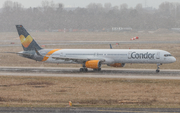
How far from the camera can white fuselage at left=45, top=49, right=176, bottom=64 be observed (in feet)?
155

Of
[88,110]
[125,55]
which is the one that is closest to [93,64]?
[125,55]

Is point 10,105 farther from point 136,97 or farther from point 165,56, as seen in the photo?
point 165,56

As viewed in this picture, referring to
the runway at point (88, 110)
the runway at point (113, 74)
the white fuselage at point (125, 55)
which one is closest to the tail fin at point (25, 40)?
the white fuselage at point (125, 55)

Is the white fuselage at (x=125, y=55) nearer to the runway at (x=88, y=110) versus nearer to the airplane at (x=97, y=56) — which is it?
the airplane at (x=97, y=56)

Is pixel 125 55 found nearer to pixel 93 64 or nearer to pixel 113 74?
pixel 113 74

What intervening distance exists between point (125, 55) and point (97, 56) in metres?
4.68

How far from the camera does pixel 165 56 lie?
154 ft

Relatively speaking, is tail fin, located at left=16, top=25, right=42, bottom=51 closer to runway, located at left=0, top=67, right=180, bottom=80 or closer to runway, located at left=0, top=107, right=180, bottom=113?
runway, located at left=0, top=67, right=180, bottom=80

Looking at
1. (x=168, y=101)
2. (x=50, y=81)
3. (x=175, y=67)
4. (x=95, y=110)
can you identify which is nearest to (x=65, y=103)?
(x=95, y=110)

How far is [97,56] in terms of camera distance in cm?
4934

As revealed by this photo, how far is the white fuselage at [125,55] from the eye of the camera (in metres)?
47.3

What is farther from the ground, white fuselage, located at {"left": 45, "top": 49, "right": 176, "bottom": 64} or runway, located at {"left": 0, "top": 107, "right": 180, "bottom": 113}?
white fuselage, located at {"left": 45, "top": 49, "right": 176, "bottom": 64}

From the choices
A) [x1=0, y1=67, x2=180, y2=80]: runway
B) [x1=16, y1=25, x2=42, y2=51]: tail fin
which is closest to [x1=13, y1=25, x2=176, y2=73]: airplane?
[x1=16, y1=25, x2=42, y2=51]: tail fin

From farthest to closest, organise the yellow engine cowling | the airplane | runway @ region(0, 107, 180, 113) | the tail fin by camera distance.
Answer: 1. the tail fin
2. the airplane
3. the yellow engine cowling
4. runway @ region(0, 107, 180, 113)
